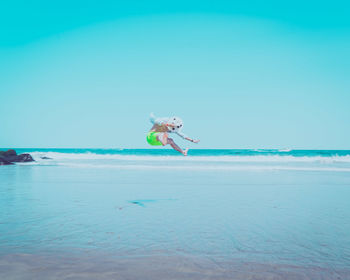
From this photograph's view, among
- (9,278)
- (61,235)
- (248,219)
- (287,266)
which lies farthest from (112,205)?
(287,266)

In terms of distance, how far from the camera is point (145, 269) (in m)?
3.98

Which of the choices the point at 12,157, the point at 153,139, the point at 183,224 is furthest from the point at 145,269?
the point at 12,157

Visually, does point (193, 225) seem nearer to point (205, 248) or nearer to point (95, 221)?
point (205, 248)

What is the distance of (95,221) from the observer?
6.45 metres

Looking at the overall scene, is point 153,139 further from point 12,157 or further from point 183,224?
point 12,157

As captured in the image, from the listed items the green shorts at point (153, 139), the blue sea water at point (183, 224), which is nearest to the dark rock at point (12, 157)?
the blue sea water at point (183, 224)

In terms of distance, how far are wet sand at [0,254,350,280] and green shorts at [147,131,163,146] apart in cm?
294

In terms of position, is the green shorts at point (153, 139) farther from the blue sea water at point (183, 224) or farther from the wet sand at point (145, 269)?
the wet sand at point (145, 269)

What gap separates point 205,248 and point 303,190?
25.6ft

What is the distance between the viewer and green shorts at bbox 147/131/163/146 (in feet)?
22.1

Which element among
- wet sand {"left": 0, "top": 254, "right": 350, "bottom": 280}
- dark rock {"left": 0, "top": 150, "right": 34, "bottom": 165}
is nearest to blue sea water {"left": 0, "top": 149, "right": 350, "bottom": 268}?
wet sand {"left": 0, "top": 254, "right": 350, "bottom": 280}

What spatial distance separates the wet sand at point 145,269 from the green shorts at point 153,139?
2942mm

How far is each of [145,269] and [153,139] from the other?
130 inches

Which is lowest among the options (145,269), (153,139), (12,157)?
(145,269)
